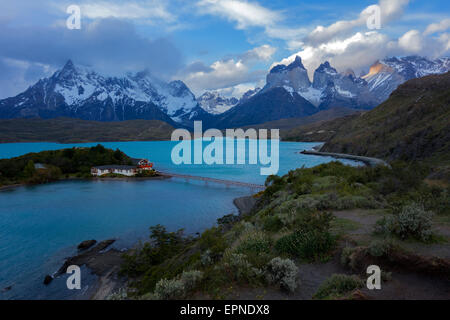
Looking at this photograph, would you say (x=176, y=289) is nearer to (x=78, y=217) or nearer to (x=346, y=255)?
(x=346, y=255)

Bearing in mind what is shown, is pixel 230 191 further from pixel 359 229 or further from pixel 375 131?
pixel 375 131

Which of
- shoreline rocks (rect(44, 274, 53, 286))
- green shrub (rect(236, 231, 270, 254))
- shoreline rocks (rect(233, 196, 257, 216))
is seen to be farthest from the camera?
shoreline rocks (rect(233, 196, 257, 216))

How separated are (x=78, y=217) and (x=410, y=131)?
7717 centimetres

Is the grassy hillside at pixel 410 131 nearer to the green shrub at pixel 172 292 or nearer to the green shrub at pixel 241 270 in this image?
the green shrub at pixel 241 270

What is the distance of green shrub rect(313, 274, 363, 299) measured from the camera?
591 centimetres

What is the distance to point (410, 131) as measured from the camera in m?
66.0

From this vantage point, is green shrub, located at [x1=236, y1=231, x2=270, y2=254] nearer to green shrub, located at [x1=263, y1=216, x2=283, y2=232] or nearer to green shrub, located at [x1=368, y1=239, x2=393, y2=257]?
green shrub, located at [x1=263, y1=216, x2=283, y2=232]

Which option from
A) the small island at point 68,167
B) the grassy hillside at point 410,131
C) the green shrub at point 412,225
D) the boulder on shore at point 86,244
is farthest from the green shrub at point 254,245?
the small island at point 68,167

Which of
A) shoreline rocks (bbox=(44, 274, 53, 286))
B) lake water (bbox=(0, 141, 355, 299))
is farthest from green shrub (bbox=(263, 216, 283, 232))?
shoreline rocks (bbox=(44, 274, 53, 286))

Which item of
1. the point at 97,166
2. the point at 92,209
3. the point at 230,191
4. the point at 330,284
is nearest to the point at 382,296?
the point at 330,284

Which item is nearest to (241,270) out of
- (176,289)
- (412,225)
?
(176,289)

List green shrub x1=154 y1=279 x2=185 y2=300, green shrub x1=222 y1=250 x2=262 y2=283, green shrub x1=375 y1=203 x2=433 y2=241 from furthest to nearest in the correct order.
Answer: green shrub x1=375 y1=203 x2=433 y2=241 < green shrub x1=222 y1=250 x2=262 y2=283 < green shrub x1=154 y1=279 x2=185 y2=300

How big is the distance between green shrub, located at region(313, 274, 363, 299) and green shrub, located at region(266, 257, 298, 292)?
0.65 metres

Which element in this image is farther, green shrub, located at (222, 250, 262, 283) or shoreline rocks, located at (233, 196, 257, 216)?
shoreline rocks, located at (233, 196, 257, 216)
